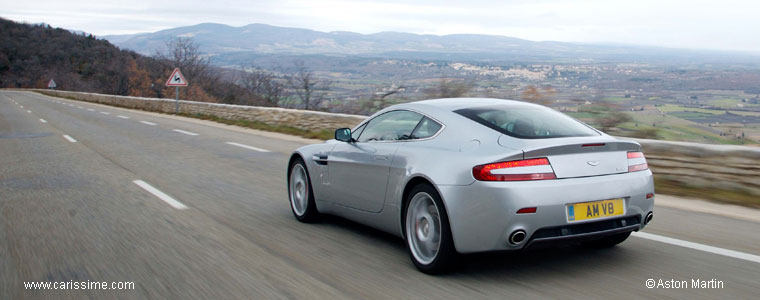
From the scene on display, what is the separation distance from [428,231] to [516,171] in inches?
32.0

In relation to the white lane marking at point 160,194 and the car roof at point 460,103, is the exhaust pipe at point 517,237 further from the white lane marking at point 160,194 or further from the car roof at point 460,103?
the white lane marking at point 160,194

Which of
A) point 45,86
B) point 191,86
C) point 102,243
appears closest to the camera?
point 102,243

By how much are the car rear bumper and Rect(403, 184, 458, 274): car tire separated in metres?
0.11

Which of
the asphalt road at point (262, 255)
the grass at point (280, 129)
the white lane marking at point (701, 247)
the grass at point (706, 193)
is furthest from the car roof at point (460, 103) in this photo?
the grass at point (280, 129)

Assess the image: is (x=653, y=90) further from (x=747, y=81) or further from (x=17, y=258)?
(x=17, y=258)

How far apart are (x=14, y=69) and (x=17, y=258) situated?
15083cm

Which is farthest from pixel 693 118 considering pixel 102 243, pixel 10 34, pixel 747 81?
pixel 10 34

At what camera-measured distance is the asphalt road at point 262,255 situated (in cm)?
418

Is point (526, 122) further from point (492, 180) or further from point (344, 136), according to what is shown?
point (344, 136)

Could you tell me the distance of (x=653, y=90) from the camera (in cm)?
1361

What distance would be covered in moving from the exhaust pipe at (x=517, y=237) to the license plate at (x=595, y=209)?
12.0 inches

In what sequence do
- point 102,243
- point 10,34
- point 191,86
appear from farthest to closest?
point 10,34 → point 191,86 → point 102,243

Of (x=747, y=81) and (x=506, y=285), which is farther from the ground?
(x=747, y=81)

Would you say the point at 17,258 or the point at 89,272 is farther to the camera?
the point at 17,258
